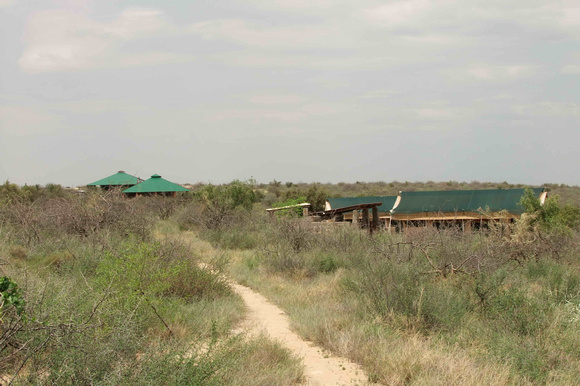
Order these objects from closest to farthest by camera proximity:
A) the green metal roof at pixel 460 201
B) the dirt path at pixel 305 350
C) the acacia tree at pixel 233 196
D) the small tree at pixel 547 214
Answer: the dirt path at pixel 305 350 < the small tree at pixel 547 214 < the green metal roof at pixel 460 201 < the acacia tree at pixel 233 196

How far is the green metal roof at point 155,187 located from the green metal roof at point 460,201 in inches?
959

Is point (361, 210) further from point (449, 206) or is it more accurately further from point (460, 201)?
point (460, 201)

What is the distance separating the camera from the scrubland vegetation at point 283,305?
4.70m

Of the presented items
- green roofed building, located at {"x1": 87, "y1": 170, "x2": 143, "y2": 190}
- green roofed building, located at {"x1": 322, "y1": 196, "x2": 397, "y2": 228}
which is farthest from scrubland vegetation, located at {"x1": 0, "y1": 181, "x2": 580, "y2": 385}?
green roofed building, located at {"x1": 87, "y1": 170, "x2": 143, "y2": 190}

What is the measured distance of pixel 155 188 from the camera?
4350 centimetres

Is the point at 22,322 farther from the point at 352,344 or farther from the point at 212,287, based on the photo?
the point at 212,287

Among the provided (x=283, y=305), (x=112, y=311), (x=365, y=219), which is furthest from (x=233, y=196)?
(x=112, y=311)

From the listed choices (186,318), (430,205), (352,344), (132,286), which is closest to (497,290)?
(352,344)

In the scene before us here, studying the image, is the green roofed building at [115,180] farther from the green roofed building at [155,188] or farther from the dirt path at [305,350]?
the dirt path at [305,350]

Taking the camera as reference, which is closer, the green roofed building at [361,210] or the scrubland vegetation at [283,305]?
the scrubland vegetation at [283,305]

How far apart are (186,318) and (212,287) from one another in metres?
2.26

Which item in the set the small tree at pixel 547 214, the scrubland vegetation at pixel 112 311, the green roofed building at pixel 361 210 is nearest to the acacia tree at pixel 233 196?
the green roofed building at pixel 361 210

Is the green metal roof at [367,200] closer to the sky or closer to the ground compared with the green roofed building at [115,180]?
closer to the ground

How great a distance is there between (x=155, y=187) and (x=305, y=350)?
37748 mm
